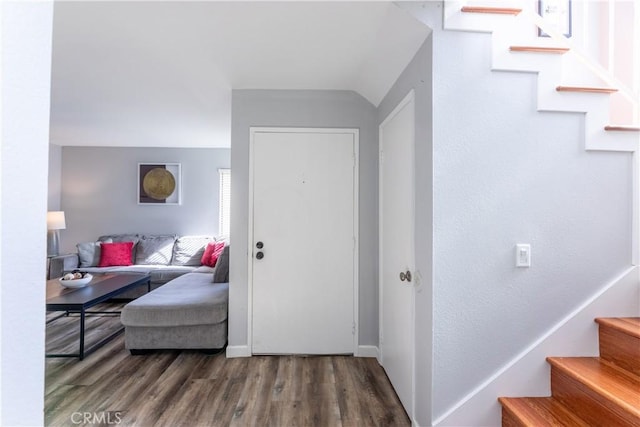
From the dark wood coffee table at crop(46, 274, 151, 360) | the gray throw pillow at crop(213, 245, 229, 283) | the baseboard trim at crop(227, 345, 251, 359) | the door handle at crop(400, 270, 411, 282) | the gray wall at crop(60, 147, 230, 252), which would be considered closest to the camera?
the door handle at crop(400, 270, 411, 282)

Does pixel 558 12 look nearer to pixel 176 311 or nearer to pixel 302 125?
pixel 302 125

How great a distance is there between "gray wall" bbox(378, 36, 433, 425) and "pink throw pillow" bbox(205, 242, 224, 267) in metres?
3.46

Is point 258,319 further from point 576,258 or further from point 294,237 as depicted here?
point 576,258

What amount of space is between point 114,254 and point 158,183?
49.4 inches

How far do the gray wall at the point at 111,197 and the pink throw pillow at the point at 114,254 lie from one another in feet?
1.76

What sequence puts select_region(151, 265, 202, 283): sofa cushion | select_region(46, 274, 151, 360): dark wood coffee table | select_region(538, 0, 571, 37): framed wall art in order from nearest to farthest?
select_region(538, 0, 571, 37): framed wall art
select_region(46, 274, 151, 360): dark wood coffee table
select_region(151, 265, 202, 283): sofa cushion

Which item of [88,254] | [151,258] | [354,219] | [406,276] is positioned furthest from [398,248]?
[88,254]

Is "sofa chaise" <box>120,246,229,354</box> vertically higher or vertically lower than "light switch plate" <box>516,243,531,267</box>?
lower

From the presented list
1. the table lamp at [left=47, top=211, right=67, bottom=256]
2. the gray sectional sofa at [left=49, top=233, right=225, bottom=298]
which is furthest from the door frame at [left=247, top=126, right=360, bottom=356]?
the table lamp at [left=47, top=211, right=67, bottom=256]

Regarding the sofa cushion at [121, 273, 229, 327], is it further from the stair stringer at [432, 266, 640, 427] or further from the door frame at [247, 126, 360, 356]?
the stair stringer at [432, 266, 640, 427]

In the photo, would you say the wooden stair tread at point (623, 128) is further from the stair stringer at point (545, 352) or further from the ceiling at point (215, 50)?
the ceiling at point (215, 50)

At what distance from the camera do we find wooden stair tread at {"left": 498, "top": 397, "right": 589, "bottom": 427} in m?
1.29

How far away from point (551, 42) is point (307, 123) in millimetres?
1699

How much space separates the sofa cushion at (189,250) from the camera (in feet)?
14.9
